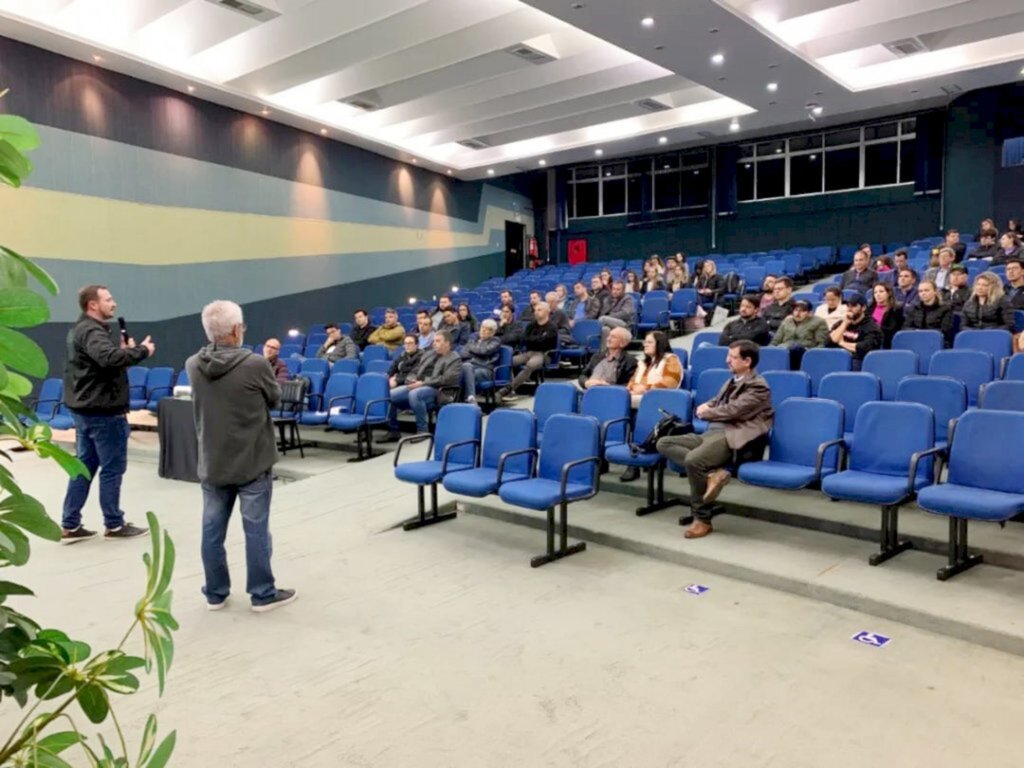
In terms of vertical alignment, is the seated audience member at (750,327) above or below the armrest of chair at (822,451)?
above

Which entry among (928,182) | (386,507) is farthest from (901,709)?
(928,182)

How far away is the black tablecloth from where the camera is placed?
5.79m

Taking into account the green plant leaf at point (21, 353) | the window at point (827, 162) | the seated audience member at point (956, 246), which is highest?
the window at point (827, 162)

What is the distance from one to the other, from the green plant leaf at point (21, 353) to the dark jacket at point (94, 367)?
3.62 meters

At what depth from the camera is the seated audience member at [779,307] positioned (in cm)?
663

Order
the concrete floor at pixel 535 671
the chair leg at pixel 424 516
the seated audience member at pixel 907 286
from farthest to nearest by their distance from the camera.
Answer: the seated audience member at pixel 907 286 < the chair leg at pixel 424 516 < the concrete floor at pixel 535 671

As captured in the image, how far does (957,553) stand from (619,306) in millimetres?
6012

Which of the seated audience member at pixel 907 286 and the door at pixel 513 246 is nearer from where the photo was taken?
the seated audience member at pixel 907 286

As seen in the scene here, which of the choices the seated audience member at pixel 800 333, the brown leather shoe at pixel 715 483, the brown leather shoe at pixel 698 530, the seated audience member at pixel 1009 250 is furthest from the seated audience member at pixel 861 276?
the brown leather shoe at pixel 698 530

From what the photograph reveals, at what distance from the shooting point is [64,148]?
877 cm

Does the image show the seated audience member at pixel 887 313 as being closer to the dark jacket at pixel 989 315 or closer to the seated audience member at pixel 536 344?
the dark jacket at pixel 989 315

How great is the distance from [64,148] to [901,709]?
989 cm

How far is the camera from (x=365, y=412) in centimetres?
619

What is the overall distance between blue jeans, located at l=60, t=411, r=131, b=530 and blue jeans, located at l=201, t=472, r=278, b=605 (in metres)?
1.20
